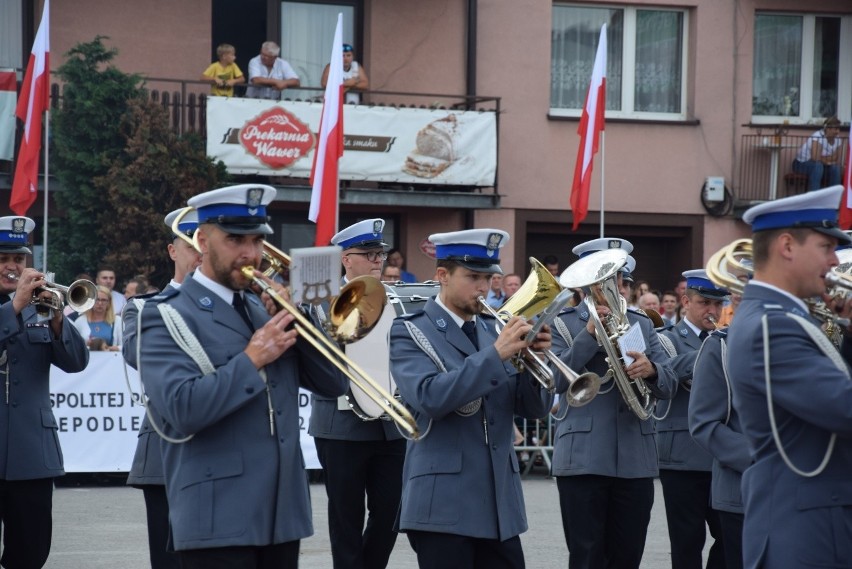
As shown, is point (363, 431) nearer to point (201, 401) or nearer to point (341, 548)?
point (341, 548)

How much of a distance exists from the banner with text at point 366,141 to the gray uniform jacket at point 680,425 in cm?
1018

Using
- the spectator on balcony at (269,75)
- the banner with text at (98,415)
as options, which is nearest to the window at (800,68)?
the spectator on balcony at (269,75)

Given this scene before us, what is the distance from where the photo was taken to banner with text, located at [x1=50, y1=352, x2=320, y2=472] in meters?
13.4

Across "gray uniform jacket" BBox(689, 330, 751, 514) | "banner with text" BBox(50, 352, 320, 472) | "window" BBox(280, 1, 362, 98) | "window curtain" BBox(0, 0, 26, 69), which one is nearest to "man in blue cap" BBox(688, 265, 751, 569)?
"gray uniform jacket" BBox(689, 330, 751, 514)

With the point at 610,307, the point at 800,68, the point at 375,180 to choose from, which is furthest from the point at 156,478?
the point at 800,68

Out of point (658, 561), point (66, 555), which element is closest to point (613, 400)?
point (658, 561)

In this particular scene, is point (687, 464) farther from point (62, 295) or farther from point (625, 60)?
point (625, 60)

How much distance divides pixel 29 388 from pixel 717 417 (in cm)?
384

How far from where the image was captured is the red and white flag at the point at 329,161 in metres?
13.3

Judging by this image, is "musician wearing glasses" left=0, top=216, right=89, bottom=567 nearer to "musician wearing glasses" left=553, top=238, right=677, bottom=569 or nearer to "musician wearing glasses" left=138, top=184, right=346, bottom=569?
"musician wearing glasses" left=138, top=184, right=346, bottom=569

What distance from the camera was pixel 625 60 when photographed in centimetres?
2059

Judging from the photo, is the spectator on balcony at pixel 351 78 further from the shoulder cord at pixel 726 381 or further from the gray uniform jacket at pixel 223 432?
Result: the gray uniform jacket at pixel 223 432

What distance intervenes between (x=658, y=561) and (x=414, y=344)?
462cm

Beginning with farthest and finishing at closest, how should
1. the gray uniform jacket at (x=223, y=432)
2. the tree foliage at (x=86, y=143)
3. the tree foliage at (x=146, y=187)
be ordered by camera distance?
1. the tree foliage at (x=86, y=143)
2. the tree foliage at (x=146, y=187)
3. the gray uniform jacket at (x=223, y=432)
